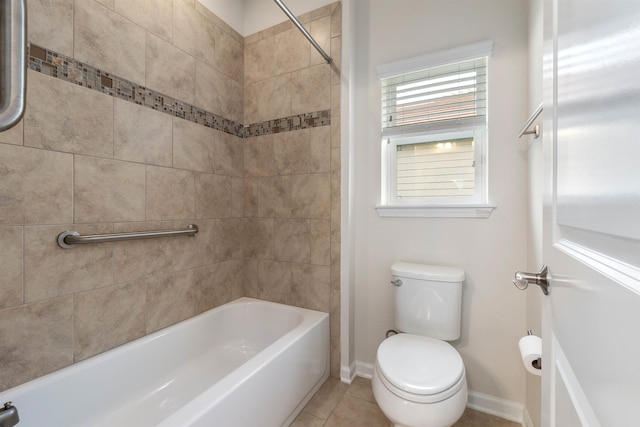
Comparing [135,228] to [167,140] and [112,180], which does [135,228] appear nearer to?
[112,180]

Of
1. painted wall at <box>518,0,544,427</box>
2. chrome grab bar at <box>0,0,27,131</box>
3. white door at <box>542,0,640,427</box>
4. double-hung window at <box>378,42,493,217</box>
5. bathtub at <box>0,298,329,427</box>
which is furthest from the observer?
double-hung window at <box>378,42,493,217</box>

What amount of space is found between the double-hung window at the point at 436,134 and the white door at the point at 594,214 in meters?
1.15

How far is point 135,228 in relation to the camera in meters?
1.50

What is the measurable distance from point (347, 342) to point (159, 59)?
82.9 inches

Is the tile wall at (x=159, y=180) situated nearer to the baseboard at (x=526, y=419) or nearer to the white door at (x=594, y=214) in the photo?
the baseboard at (x=526, y=419)

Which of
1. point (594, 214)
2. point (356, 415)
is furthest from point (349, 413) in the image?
point (594, 214)

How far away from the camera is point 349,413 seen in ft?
5.23

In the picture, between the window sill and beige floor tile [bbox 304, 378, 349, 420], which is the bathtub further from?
the window sill

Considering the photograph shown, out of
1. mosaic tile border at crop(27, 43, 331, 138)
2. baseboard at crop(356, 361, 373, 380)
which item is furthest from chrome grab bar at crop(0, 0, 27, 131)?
baseboard at crop(356, 361, 373, 380)

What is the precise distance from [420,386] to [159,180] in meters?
1.68

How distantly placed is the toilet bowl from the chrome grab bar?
140 centimetres

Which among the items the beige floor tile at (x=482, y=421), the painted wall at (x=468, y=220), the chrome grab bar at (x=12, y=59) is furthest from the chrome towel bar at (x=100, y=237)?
the beige floor tile at (x=482, y=421)

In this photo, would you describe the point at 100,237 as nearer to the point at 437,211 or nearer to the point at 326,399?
the point at 326,399

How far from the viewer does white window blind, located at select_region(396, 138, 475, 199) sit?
1.72m
